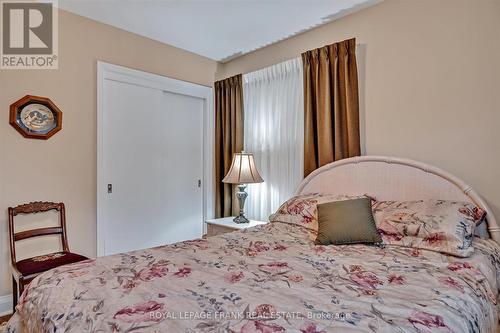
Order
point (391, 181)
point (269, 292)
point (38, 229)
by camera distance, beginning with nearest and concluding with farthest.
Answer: point (269, 292) < point (391, 181) < point (38, 229)

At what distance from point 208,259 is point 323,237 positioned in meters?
0.77

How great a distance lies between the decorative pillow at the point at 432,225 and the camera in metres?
1.67

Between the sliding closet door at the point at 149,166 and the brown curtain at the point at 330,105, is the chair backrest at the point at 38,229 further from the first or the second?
the brown curtain at the point at 330,105

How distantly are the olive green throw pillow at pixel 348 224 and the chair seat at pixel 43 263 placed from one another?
1.85 m

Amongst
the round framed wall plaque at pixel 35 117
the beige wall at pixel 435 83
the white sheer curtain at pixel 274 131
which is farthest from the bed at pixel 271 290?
the round framed wall plaque at pixel 35 117

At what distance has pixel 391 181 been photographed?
2.33 metres

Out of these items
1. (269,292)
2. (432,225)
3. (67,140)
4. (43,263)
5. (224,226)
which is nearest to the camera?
(269,292)

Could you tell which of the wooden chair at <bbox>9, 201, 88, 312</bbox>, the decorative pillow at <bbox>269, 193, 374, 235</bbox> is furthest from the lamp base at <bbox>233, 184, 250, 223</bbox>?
the wooden chair at <bbox>9, 201, 88, 312</bbox>

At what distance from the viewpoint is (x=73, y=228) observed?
275 cm

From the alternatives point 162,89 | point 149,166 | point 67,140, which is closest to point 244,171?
point 149,166

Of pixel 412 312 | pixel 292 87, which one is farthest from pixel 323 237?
pixel 292 87

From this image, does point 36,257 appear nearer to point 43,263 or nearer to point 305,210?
point 43,263

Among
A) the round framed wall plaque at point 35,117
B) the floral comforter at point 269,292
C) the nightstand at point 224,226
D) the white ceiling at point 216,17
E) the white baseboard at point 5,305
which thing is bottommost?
the white baseboard at point 5,305

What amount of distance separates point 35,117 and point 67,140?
0.30 meters
